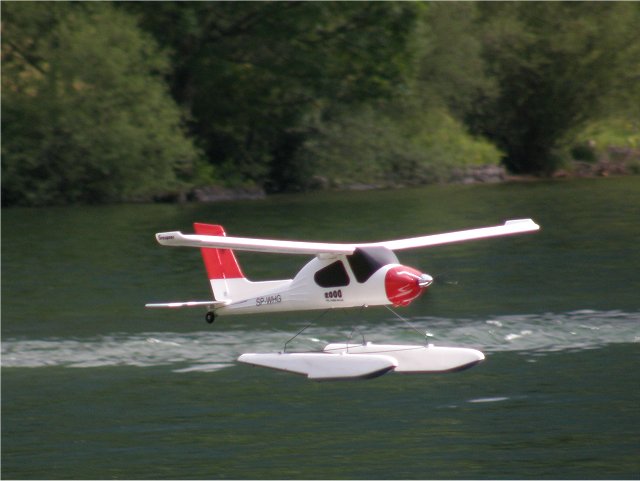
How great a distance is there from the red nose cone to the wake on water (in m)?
5.43

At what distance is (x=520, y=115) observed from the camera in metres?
58.8

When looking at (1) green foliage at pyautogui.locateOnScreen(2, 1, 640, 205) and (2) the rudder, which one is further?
(1) green foliage at pyautogui.locateOnScreen(2, 1, 640, 205)

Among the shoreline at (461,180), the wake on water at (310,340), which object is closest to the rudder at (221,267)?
the wake on water at (310,340)

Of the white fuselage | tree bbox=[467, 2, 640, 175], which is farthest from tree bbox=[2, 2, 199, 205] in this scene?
the white fuselage

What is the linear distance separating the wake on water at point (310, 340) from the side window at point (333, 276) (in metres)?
4.81

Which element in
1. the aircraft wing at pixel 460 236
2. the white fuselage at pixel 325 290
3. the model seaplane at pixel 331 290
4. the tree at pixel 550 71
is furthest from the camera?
the tree at pixel 550 71

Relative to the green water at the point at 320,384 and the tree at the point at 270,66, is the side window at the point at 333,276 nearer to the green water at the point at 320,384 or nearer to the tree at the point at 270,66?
the green water at the point at 320,384

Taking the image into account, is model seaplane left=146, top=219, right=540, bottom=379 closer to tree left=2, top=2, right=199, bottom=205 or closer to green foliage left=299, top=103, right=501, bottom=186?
tree left=2, top=2, right=199, bottom=205

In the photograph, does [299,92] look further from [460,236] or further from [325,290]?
[325,290]

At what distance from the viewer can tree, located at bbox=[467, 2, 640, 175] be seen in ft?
183

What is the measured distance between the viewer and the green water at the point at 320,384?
15242 mm

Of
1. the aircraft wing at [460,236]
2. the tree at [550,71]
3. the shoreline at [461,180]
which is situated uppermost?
the tree at [550,71]

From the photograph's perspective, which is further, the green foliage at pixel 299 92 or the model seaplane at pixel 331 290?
the green foliage at pixel 299 92

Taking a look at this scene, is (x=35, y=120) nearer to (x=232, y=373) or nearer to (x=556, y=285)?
(x=556, y=285)
